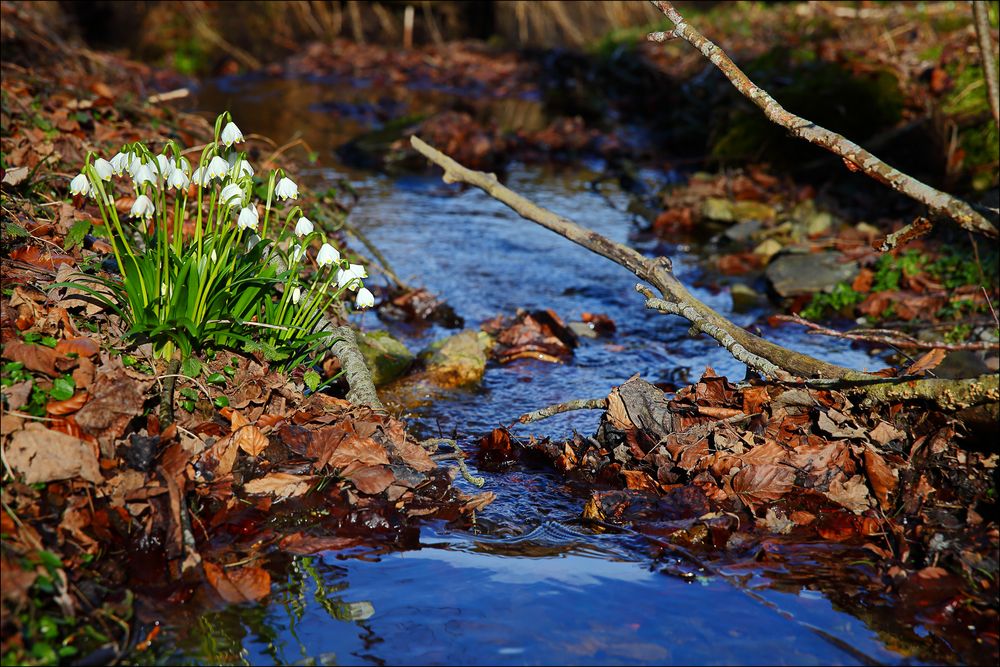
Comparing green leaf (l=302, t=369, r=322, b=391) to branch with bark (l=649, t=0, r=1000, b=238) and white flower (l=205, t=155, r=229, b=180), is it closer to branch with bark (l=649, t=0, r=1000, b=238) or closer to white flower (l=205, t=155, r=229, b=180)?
white flower (l=205, t=155, r=229, b=180)

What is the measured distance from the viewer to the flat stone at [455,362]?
5258mm

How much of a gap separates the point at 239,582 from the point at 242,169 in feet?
5.66

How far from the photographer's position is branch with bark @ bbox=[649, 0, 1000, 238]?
3.33 m

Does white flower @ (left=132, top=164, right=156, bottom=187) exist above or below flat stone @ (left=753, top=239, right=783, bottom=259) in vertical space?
above

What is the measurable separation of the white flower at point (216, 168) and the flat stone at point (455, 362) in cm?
207

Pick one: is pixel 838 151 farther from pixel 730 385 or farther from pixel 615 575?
pixel 615 575

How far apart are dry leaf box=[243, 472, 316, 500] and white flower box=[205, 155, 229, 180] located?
1167mm

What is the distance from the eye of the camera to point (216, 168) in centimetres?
348

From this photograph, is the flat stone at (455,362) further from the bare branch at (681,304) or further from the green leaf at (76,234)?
the green leaf at (76,234)

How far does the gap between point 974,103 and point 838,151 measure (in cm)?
574

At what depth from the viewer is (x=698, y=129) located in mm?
11867

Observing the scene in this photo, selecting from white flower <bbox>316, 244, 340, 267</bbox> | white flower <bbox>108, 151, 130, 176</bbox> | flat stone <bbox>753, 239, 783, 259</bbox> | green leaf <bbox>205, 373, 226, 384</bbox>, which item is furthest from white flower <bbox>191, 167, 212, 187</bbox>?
flat stone <bbox>753, 239, 783, 259</bbox>

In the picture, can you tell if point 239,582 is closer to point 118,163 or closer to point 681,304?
point 118,163

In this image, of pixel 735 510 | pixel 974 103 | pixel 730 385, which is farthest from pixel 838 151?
pixel 974 103
